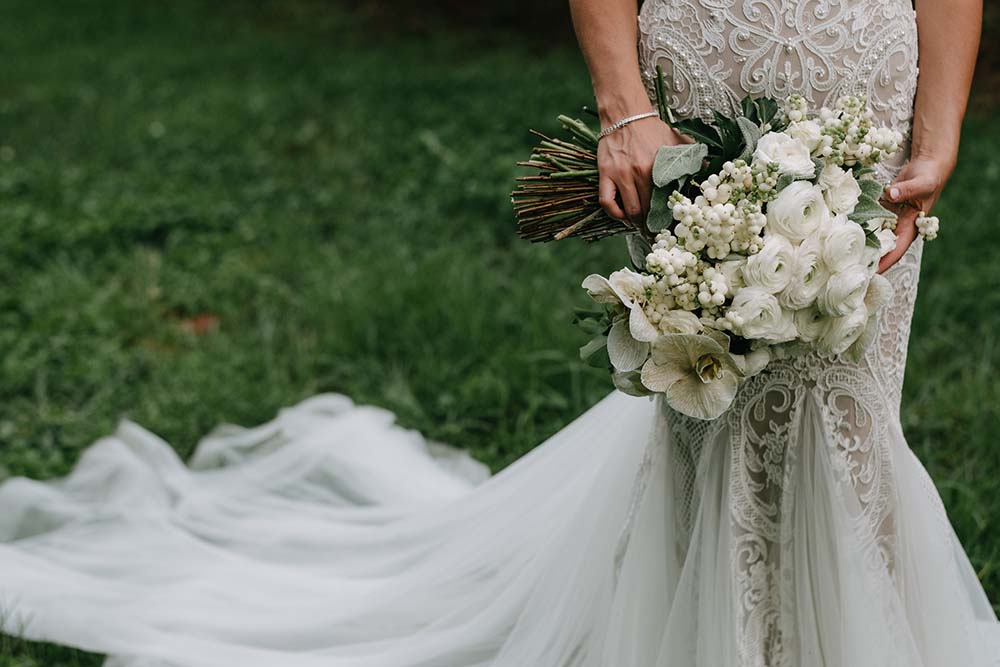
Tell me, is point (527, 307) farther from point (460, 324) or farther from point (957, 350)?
point (957, 350)

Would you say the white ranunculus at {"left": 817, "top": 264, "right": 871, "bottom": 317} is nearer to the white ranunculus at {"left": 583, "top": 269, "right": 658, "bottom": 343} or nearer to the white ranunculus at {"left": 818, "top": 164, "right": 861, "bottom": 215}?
the white ranunculus at {"left": 818, "top": 164, "right": 861, "bottom": 215}

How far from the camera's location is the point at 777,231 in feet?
6.33

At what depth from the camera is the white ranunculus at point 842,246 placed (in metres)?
1.90

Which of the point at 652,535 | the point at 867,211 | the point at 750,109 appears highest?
the point at 750,109

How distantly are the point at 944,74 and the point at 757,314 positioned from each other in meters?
0.78

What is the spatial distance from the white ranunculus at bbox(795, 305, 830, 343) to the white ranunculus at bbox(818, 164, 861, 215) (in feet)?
0.58

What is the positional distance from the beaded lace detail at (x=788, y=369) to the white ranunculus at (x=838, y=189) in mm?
305

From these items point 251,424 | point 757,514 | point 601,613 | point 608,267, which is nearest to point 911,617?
point 757,514

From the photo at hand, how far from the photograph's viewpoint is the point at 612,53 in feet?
7.42

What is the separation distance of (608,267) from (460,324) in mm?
915

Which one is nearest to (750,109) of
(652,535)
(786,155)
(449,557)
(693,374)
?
(786,155)

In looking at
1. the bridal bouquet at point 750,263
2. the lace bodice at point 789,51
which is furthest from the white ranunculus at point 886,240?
the lace bodice at point 789,51

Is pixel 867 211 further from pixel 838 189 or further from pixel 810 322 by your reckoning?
pixel 810 322

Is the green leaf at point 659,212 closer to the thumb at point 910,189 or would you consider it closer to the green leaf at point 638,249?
the green leaf at point 638,249
